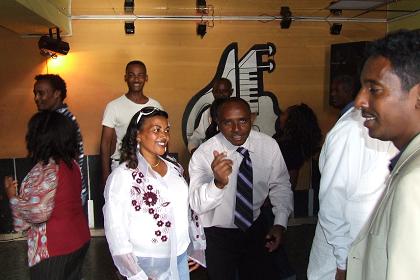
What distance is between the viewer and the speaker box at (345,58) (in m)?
4.96

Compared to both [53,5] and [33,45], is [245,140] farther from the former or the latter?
[33,45]

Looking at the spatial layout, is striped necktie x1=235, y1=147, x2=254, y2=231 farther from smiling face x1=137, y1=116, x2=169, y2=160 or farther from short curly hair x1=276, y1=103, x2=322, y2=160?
short curly hair x1=276, y1=103, x2=322, y2=160

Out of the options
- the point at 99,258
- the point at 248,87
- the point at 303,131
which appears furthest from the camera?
the point at 248,87

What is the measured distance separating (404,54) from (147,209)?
1.39m

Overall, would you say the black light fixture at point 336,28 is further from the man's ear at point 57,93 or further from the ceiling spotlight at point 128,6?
the man's ear at point 57,93

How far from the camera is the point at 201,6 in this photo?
205 inches

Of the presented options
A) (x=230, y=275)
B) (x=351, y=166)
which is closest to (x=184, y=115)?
(x=230, y=275)

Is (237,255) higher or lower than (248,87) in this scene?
lower

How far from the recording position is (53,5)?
14.0 ft

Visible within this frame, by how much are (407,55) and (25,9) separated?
3.12 meters

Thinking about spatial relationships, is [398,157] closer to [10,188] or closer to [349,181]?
[349,181]

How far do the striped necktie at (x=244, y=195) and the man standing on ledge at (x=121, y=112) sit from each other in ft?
5.13

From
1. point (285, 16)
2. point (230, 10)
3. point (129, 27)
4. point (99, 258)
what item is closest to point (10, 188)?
point (99, 258)

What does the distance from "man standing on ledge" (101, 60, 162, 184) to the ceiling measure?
1186mm
